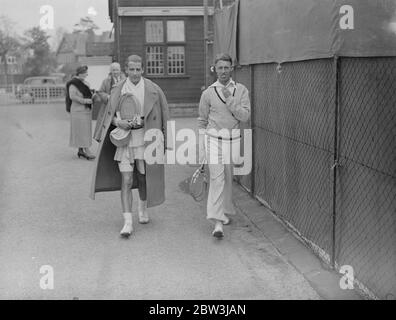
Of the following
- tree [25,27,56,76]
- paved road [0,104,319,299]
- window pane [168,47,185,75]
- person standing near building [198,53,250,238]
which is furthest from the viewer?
tree [25,27,56,76]

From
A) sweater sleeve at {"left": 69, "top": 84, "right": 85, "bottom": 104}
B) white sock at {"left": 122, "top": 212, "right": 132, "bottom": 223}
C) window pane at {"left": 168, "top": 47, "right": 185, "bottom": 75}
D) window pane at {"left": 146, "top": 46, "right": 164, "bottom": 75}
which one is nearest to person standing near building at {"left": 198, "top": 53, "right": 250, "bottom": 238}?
white sock at {"left": 122, "top": 212, "right": 132, "bottom": 223}

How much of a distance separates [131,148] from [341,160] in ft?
8.63

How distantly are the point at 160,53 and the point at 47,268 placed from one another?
1960 cm

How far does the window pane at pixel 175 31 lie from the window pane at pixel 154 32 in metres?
0.26

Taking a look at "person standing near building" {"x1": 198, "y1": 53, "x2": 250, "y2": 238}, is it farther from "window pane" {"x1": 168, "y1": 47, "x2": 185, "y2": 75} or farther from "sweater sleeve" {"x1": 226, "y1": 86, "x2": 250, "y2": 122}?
"window pane" {"x1": 168, "y1": 47, "x2": 185, "y2": 75}

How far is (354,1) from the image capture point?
5066 millimetres

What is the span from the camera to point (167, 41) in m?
24.8

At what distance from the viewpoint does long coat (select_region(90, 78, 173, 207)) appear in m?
7.29

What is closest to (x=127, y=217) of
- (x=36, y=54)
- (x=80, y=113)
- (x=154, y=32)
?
(x=80, y=113)

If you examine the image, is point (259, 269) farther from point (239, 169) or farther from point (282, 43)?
point (239, 169)

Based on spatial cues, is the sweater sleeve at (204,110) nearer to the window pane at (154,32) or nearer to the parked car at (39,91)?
the window pane at (154,32)

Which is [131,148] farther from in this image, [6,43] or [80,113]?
[6,43]

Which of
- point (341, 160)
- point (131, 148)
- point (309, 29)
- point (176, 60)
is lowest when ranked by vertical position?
point (131, 148)
